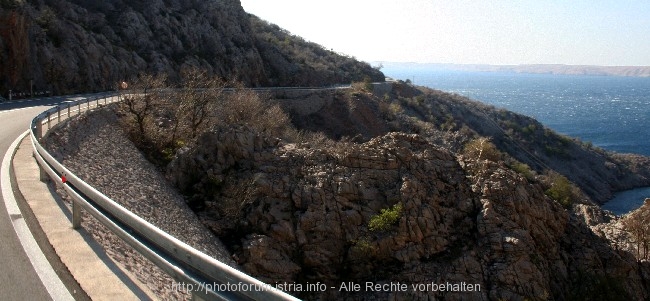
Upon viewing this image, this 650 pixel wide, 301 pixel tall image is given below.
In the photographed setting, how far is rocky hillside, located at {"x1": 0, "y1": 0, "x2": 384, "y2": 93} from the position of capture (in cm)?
3112

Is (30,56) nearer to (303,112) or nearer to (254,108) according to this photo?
(254,108)

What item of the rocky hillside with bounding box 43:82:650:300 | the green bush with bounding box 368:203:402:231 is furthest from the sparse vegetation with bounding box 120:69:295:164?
the green bush with bounding box 368:203:402:231

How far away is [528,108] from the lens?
5064 inches

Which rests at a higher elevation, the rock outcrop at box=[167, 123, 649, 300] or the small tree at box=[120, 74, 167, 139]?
the small tree at box=[120, 74, 167, 139]

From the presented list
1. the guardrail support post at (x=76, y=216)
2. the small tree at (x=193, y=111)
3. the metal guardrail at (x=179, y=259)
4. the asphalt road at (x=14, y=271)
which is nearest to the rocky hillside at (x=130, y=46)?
the small tree at (x=193, y=111)

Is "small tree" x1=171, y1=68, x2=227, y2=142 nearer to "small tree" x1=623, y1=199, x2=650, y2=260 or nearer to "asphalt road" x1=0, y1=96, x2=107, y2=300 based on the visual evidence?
"asphalt road" x1=0, y1=96, x2=107, y2=300

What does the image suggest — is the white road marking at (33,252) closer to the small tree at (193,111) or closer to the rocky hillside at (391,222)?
the rocky hillside at (391,222)

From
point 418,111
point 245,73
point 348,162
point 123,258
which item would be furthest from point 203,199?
point 418,111

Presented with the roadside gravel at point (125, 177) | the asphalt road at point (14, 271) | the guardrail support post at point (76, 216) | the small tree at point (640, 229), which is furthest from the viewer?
the small tree at point (640, 229)

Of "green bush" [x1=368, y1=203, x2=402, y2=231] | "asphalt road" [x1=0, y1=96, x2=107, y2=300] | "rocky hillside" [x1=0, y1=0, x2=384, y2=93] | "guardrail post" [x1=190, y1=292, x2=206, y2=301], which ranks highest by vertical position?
"rocky hillside" [x1=0, y1=0, x2=384, y2=93]

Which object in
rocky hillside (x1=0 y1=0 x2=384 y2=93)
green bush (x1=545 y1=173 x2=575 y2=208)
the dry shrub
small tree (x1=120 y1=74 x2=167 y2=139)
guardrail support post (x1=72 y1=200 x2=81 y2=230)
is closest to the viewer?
guardrail support post (x1=72 y1=200 x2=81 y2=230)

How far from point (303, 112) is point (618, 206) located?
2575cm

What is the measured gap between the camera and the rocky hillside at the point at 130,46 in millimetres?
31125

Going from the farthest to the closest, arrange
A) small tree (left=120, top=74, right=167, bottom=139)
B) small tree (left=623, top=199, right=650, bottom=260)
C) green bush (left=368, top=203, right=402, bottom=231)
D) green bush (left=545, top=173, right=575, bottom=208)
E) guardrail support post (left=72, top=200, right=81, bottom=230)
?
green bush (left=545, top=173, right=575, bottom=208) → small tree (left=120, top=74, right=167, bottom=139) → small tree (left=623, top=199, right=650, bottom=260) → green bush (left=368, top=203, right=402, bottom=231) → guardrail support post (left=72, top=200, right=81, bottom=230)
